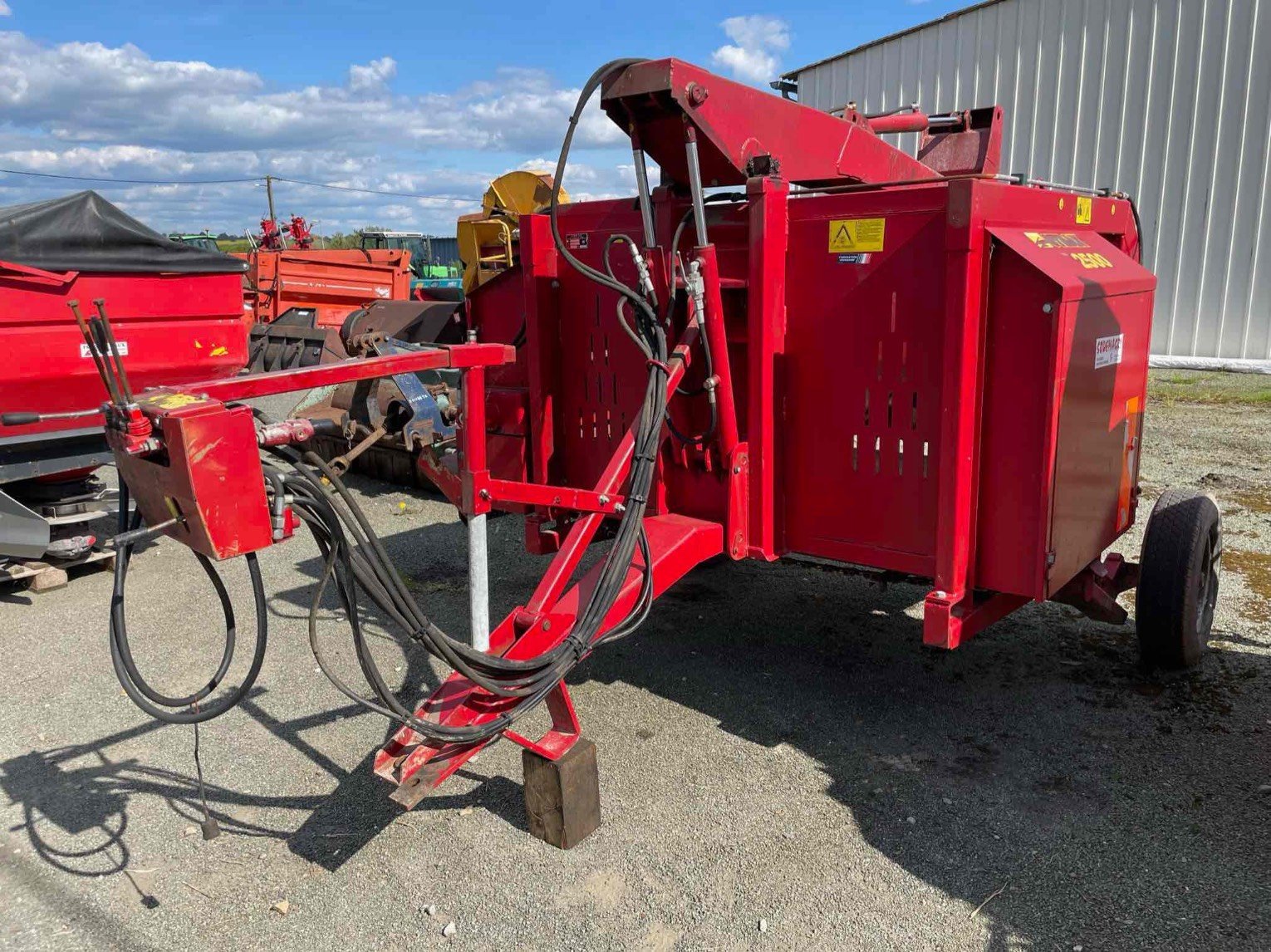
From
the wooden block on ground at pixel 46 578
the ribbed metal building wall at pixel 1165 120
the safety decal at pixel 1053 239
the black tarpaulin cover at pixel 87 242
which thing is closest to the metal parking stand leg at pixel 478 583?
the safety decal at pixel 1053 239

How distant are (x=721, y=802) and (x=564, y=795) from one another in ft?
1.88

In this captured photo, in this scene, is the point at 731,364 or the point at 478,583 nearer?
the point at 478,583

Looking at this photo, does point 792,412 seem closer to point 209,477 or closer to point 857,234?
point 857,234

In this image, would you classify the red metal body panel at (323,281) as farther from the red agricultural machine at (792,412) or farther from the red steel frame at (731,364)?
the red agricultural machine at (792,412)

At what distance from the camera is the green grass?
34.6ft

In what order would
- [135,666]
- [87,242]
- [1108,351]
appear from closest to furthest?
[135,666]
[1108,351]
[87,242]

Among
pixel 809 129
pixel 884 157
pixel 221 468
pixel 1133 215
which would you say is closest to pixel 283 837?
pixel 221 468

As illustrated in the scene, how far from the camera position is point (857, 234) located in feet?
10.4

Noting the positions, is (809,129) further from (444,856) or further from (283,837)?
(283,837)

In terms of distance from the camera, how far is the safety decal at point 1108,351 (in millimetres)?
3199

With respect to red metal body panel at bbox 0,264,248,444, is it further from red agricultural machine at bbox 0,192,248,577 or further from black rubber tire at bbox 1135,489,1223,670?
black rubber tire at bbox 1135,489,1223,670

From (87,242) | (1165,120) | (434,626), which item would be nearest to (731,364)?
(434,626)

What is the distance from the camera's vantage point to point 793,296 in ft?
10.9

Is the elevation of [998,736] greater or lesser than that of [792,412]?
lesser
